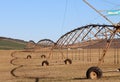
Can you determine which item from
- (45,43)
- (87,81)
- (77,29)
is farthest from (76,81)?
(45,43)

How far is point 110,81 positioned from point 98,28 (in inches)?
429

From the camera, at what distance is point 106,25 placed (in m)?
36.1

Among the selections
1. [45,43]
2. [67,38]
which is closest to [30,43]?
[45,43]

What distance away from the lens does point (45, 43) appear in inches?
4985

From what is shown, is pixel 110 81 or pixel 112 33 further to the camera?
pixel 112 33

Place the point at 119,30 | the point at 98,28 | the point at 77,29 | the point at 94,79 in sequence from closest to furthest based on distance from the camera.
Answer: the point at 94,79 → the point at 119,30 → the point at 98,28 → the point at 77,29

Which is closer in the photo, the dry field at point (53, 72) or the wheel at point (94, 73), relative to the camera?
the wheel at point (94, 73)

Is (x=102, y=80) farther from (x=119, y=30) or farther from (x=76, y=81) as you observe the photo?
(x=119, y=30)

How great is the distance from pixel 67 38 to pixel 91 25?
15130 millimetres

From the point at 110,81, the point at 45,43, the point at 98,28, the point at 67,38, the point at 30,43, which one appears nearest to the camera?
the point at 110,81

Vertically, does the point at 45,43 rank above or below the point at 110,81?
above

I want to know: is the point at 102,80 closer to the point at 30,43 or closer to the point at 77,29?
the point at 77,29

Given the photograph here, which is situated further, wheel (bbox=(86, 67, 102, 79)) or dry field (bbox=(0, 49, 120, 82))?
dry field (bbox=(0, 49, 120, 82))

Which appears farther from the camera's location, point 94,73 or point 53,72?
point 53,72
